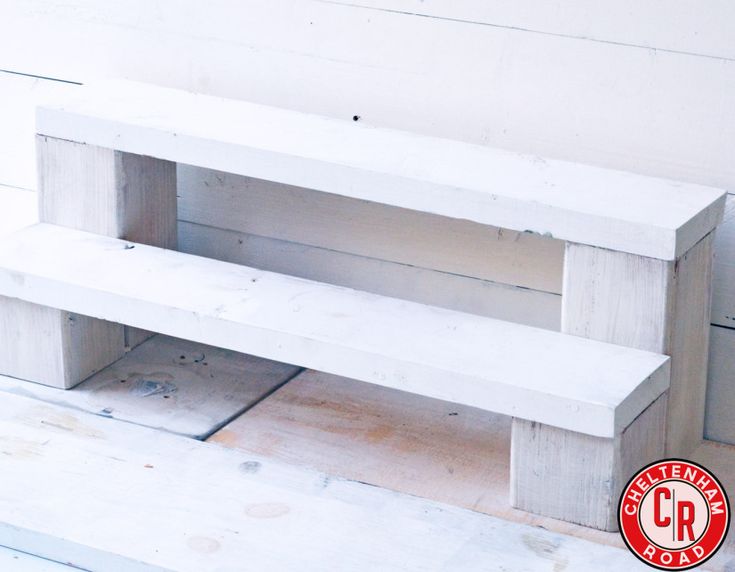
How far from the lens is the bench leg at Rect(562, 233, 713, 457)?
135 cm

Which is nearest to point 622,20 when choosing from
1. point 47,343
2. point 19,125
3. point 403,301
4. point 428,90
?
point 428,90

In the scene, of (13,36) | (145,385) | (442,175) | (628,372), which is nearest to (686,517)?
(628,372)

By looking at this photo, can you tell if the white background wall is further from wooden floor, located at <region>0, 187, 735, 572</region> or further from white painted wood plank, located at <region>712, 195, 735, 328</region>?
wooden floor, located at <region>0, 187, 735, 572</region>

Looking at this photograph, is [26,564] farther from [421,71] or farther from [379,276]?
[421,71]

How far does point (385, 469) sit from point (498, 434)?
163 millimetres

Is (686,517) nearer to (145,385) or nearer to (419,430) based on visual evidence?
(419,430)

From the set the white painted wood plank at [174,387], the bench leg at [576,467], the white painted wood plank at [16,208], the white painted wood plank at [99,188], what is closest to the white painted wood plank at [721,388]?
the bench leg at [576,467]

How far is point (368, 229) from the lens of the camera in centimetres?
167

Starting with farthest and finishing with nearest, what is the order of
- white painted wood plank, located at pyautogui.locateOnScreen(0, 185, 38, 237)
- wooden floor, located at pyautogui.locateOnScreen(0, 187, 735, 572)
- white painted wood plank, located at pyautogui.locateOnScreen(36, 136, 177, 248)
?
1. white painted wood plank, located at pyautogui.locateOnScreen(0, 185, 38, 237)
2. white painted wood plank, located at pyautogui.locateOnScreen(36, 136, 177, 248)
3. wooden floor, located at pyautogui.locateOnScreen(0, 187, 735, 572)

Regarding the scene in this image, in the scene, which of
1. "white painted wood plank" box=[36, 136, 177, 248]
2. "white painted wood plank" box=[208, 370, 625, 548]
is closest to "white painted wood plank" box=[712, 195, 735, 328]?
"white painted wood plank" box=[208, 370, 625, 548]

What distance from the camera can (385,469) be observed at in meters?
1.47

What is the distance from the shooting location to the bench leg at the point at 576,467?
1.32 m

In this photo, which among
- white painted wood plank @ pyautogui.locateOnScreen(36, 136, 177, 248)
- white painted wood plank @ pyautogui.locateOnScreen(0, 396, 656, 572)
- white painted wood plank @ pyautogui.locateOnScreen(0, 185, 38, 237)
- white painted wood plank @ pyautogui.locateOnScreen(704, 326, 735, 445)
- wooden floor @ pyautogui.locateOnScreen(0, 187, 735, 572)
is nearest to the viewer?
white painted wood plank @ pyautogui.locateOnScreen(0, 396, 656, 572)

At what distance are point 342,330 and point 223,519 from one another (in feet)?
0.78
